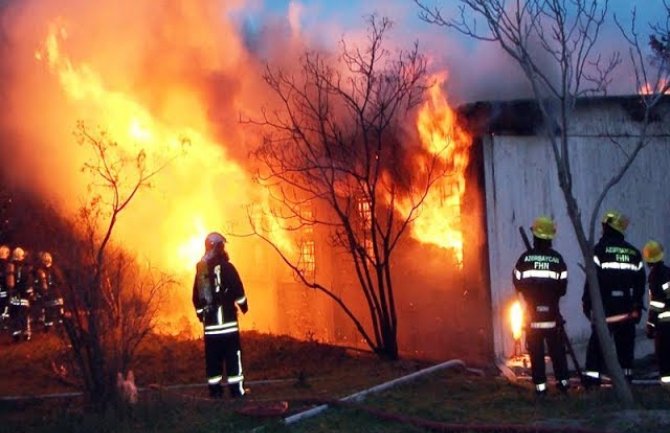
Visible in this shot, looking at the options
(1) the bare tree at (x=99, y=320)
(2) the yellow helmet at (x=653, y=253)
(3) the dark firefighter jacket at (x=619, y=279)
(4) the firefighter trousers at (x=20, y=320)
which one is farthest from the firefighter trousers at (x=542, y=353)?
(4) the firefighter trousers at (x=20, y=320)

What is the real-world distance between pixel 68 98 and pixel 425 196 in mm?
6837

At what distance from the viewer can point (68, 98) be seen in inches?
536

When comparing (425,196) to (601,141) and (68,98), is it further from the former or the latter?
(68,98)

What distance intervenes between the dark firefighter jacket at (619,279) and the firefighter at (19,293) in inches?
335

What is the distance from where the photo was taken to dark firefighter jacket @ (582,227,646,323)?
7793 mm

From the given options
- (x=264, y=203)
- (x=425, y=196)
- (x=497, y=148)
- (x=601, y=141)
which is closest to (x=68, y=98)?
(x=264, y=203)

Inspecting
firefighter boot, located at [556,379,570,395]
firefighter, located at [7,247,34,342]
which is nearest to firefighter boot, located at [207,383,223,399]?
firefighter boot, located at [556,379,570,395]

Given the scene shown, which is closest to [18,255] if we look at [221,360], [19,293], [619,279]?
[19,293]

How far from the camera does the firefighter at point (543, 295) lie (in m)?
7.48

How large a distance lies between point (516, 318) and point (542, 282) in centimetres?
219

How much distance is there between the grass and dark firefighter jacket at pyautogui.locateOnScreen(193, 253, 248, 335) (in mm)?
732

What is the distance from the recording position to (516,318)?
9562 millimetres

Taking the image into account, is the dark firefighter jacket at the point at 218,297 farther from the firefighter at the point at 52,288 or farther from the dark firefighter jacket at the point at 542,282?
the dark firefighter jacket at the point at 542,282

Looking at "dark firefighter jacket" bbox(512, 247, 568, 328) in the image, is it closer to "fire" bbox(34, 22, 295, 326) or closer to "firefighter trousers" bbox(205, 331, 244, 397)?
"firefighter trousers" bbox(205, 331, 244, 397)
